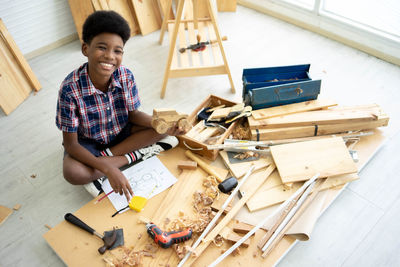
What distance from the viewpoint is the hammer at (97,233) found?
5.48 ft

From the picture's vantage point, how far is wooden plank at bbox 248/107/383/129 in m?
2.07

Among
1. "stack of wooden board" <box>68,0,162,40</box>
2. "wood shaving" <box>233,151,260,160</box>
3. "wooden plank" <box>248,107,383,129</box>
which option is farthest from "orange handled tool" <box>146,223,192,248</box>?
"stack of wooden board" <box>68,0,162,40</box>

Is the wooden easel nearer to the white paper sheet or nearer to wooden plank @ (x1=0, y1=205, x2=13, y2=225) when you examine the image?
the white paper sheet

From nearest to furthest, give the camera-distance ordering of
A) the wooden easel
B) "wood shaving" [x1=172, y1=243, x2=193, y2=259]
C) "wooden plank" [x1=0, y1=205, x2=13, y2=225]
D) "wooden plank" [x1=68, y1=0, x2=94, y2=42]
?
"wood shaving" [x1=172, y1=243, x2=193, y2=259] < "wooden plank" [x1=0, y1=205, x2=13, y2=225] < the wooden easel < "wooden plank" [x1=68, y1=0, x2=94, y2=42]

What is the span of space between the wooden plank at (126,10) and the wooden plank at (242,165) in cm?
200

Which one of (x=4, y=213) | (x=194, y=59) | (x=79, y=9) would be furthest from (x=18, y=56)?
(x=194, y=59)

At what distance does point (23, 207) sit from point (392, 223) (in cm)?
217

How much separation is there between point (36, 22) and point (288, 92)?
2.42m

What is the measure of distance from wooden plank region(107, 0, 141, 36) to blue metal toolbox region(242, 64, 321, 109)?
1672 mm

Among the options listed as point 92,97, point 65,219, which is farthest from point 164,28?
point 65,219

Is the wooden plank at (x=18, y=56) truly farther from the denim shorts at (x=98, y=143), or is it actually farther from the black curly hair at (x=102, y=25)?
the black curly hair at (x=102, y=25)

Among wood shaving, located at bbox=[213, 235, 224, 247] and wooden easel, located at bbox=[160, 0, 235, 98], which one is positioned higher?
wooden easel, located at bbox=[160, 0, 235, 98]

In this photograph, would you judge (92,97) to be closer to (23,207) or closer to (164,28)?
(23,207)

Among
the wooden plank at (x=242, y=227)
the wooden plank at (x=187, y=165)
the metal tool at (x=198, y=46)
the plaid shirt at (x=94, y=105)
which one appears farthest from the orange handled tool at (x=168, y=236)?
the metal tool at (x=198, y=46)
